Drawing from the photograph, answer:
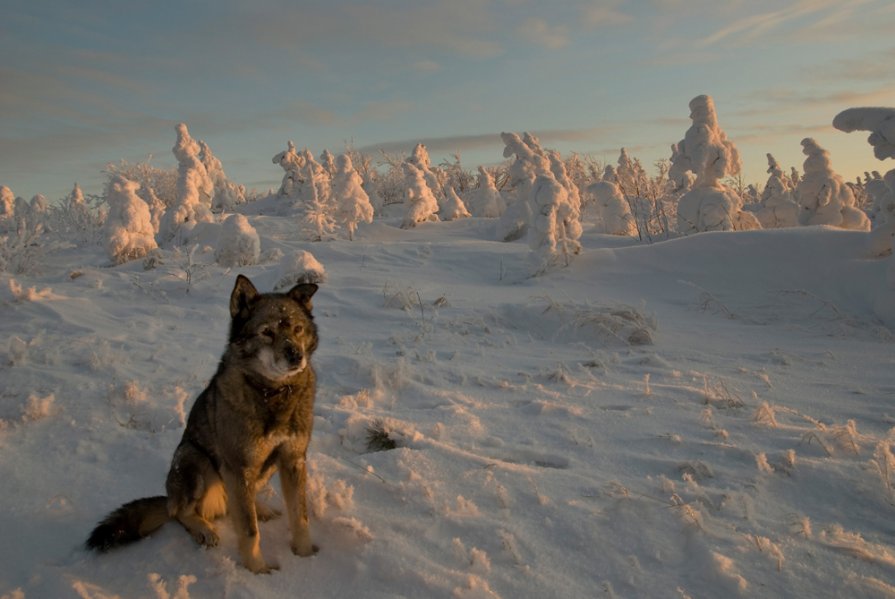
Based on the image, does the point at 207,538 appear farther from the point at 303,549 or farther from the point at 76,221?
the point at 76,221

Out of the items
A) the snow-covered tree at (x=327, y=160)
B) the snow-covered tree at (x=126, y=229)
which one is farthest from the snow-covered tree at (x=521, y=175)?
the snow-covered tree at (x=327, y=160)

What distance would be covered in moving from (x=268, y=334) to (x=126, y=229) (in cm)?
1626

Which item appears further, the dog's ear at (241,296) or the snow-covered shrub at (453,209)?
the snow-covered shrub at (453,209)

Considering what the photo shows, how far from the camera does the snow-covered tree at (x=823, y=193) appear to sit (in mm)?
18297

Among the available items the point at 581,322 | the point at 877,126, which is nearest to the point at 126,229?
the point at 581,322

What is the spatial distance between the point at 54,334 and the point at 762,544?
25.0 feet

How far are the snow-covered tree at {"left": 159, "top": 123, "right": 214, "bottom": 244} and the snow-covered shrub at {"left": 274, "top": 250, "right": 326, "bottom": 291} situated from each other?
39.2ft

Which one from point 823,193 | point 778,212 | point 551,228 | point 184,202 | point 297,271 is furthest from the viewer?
point 184,202

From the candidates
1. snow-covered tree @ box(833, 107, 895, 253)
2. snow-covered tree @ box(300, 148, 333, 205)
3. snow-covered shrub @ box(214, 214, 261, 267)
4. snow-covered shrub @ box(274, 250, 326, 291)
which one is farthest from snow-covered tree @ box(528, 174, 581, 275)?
snow-covered tree @ box(300, 148, 333, 205)

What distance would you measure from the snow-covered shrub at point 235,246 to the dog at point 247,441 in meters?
12.5

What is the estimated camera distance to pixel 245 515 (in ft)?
8.93

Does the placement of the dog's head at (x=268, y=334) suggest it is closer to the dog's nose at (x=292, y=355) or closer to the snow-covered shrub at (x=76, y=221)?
the dog's nose at (x=292, y=355)

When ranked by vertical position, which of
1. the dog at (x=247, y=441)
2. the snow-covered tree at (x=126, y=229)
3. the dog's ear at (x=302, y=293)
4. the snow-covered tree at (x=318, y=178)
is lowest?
the dog at (x=247, y=441)

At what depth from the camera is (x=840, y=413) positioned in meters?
4.78
